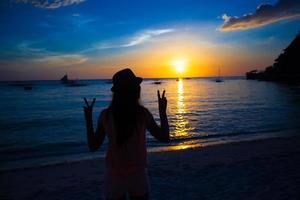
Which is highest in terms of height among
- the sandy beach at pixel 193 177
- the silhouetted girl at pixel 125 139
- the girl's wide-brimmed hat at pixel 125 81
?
the girl's wide-brimmed hat at pixel 125 81

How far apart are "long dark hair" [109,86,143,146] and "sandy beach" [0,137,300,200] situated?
431 centimetres

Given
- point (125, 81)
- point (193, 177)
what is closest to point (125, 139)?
point (125, 81)

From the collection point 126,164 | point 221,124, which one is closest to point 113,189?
point 126,164

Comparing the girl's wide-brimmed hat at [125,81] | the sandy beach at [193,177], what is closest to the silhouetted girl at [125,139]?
the girl's wide-brimmed hat at [125,81]

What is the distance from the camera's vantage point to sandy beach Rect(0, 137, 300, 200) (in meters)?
6.76

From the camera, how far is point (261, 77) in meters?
136

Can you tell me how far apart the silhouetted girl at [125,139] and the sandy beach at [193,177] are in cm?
410

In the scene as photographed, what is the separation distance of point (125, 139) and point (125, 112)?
0.24 meters

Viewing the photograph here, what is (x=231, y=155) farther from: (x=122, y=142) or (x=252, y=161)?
(x=122, y=142)

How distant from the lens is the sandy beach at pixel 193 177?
6758 millimetres

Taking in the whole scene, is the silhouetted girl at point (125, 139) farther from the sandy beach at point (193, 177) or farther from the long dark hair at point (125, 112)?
the sandy beach at point (193, 177)

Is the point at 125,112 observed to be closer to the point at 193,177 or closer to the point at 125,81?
the point at 125,81

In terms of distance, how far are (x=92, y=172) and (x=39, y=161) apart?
412 cm

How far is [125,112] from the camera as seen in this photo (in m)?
2.72
